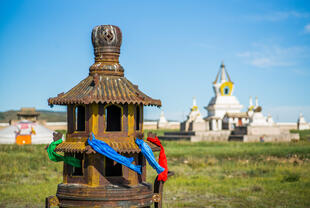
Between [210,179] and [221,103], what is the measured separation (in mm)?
39173

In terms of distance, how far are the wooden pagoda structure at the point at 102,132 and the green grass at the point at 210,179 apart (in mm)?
7945

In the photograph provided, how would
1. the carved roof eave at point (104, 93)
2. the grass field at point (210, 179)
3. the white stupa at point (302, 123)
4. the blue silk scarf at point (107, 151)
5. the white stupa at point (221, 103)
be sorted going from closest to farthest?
the blue silk scarf at point (107, 151) → the carved roof eave at point (104, 93) → the grass field at point (210, 179) → the white stupa at point (221, 103) → the white stupa at point (302, 123)

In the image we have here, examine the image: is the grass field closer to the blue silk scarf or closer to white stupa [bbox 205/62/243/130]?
the blue silk scarf

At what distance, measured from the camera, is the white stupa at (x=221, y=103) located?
192 ft

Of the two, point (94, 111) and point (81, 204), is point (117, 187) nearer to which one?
point (81, 204)

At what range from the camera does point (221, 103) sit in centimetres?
6097

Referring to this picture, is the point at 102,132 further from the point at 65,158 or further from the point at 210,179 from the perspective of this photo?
the point at 210,179

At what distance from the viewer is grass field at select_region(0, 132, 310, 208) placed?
56.9 feet

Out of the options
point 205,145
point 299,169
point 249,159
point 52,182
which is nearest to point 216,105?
point 205,145

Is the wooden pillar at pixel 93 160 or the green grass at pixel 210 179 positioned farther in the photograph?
the green grass at pixel 210 179

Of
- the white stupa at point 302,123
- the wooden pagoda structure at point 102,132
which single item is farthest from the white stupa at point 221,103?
the wooden pagoda structure at point 102,132

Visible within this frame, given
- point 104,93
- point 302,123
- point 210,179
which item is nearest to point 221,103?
point 302,123

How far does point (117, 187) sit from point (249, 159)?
22.6 meters

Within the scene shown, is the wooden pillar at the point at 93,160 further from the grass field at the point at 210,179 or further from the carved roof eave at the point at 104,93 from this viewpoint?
the grass field at the point at 210,179
